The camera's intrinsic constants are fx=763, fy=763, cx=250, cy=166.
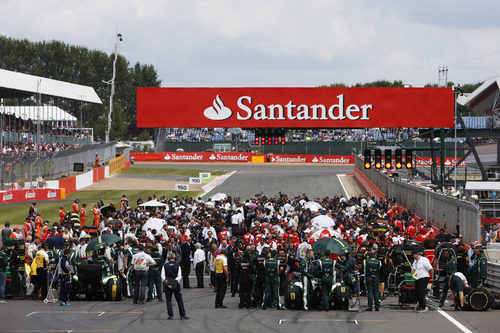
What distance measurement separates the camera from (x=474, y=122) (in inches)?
3888

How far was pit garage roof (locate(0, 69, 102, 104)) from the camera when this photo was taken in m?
61.2

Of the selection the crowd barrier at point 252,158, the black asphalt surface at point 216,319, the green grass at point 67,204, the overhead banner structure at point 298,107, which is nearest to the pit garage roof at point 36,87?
the green grass at point 67,204

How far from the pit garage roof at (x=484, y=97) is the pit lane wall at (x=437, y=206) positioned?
1495 centimetres

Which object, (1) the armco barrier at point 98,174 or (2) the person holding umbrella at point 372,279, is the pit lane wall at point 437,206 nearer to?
(2) the person holding umbrella at point 372,279

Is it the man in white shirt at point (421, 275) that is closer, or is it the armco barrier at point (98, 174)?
the man in white shirt at point (421, 275)

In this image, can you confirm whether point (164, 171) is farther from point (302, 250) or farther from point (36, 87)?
point (302, 250)

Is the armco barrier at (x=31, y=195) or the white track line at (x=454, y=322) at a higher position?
the armco barrier at (x=31, y=195)

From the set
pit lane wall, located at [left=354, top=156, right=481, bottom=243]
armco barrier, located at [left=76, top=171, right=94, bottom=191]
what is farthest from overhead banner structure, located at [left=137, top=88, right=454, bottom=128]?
armco barrier, located at [left=76, top=171, right=94, bottom=191]

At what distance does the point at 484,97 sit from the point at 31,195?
114ft

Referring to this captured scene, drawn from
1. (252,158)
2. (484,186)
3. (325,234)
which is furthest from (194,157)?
(325,234)

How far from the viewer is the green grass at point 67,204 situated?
135ft

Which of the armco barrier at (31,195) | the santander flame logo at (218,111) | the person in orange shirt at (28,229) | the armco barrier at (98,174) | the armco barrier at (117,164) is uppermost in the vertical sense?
the santander flame logo at (218,111)

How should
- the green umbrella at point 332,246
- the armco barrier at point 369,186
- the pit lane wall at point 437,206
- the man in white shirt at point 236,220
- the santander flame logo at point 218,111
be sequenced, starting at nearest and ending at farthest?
the green umbrella at point 332,246 < the pit lane wall at point 437,206 < the man in white shirt at point 236,220 < the santander flame logo at point 218,111 < the armco barrier at point 369,186

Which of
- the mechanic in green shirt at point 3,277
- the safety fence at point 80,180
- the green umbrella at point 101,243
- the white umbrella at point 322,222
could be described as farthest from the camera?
the safety fence at point 80,180
